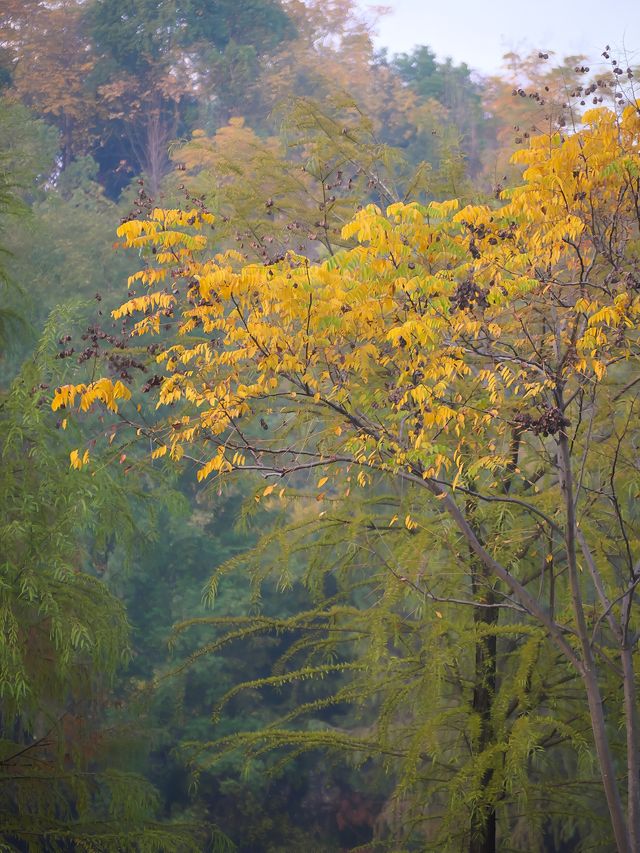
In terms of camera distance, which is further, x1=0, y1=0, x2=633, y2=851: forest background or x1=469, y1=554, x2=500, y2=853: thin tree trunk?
x1=0, y1=0, x2=633, y2=851: forest background

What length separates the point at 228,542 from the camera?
59.4ft

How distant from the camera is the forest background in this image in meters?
7.32

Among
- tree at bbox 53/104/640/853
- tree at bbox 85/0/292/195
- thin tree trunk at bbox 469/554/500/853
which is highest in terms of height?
tree at bbox 85/0/292/195

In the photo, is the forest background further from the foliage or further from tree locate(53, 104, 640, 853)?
tree locate(53, 104, 640, 853)

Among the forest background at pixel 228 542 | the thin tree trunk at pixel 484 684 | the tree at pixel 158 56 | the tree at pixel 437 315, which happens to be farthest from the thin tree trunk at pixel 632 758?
the tree at pixel 158 56

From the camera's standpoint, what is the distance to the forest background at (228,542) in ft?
24.0

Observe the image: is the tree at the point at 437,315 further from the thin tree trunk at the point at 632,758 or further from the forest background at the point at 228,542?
the forest background at the point at 228,542

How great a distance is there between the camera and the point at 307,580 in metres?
8.54

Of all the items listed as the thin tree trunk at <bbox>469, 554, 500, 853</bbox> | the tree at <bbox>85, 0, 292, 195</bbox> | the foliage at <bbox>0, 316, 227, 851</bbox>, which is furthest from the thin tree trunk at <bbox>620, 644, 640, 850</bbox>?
the tree at <bbox>85, 0, 292, 195</bbox>

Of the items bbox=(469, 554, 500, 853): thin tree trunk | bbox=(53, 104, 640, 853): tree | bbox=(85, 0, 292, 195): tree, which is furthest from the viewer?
bbox=(85, 0, 292, 195): tree

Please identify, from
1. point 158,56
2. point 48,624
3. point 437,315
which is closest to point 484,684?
point 437,315

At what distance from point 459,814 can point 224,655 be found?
35.3ft

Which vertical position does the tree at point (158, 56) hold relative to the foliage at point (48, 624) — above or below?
above

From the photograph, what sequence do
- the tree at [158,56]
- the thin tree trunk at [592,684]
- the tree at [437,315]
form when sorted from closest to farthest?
1. the tree at [437,315]
2. the thin tree trunk at [592,684]
3. the tree at [158,56]
